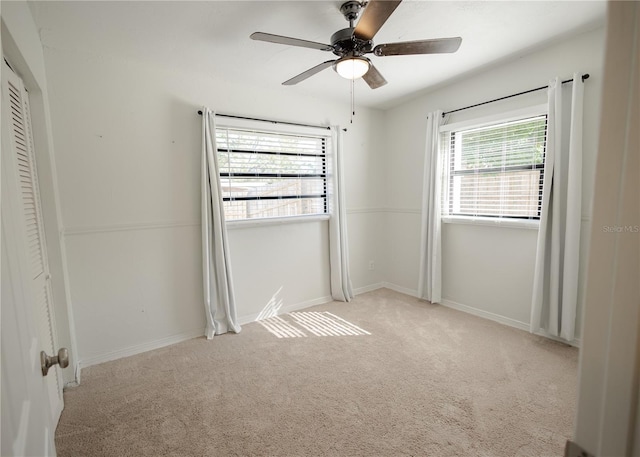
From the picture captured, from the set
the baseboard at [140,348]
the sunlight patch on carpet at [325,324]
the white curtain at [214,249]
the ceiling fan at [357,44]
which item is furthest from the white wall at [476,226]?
the baseboard at [140,348]

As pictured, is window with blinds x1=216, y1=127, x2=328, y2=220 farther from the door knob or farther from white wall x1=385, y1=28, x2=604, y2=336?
the door knob

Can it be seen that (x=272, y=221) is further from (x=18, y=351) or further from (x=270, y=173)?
(x=18, y=351)

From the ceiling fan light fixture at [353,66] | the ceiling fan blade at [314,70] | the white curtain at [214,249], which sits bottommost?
the white curtain at [214,249]

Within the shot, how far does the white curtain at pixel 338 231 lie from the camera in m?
3.64

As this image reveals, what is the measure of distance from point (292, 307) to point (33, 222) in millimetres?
2440

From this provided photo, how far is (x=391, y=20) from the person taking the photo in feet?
6.69

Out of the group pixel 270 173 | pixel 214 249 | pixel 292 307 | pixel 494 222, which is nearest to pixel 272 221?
pixel 270 173

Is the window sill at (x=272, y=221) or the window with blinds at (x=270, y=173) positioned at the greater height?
the window with blinds at (x=270, y=173)

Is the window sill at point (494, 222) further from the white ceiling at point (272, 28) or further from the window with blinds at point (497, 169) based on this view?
the white ceiling at point (272, 28)

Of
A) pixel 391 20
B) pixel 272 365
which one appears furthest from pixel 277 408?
pixel 391 20

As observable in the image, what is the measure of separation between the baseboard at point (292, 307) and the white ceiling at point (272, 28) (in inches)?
95.8

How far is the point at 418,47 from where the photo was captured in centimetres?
184

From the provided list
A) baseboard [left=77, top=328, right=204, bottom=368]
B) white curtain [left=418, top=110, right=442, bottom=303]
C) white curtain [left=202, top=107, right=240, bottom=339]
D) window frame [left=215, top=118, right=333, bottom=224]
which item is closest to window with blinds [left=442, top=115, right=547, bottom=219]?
white curtain [left=418, top=110, right=442, bottom=303]

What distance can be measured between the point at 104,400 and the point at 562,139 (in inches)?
156
